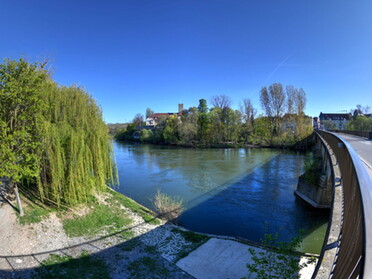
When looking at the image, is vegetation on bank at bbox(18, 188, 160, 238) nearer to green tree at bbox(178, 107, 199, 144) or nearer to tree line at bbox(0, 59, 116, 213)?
tree line at bbox(0, 59, 116, 213)

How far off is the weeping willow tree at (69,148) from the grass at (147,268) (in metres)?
4.54

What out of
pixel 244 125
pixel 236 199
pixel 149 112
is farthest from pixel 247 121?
pixel 149 112

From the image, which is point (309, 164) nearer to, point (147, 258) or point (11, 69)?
point (147, 258)

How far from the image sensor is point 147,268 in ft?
24.2

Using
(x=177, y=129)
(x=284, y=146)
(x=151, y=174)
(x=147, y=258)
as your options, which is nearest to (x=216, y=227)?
(x=147, y=258)

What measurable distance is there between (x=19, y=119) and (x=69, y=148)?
216 cm

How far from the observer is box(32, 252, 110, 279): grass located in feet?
21.6

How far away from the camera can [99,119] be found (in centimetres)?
1213

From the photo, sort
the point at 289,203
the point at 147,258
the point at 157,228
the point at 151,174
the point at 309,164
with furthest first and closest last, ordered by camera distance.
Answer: the point at 151,174 < the point at 309,164 < the point at 289,203 < the point at 157,228 < the point at 147,258

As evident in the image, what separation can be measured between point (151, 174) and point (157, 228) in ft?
45.8

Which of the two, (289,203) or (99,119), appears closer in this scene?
(99,119)

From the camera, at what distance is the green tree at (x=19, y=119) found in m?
7.96

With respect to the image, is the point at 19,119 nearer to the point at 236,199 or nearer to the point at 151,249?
the point at 151,249

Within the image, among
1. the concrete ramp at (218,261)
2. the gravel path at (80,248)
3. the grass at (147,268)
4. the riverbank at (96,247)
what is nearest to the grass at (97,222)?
the riverbank at (96,247)
